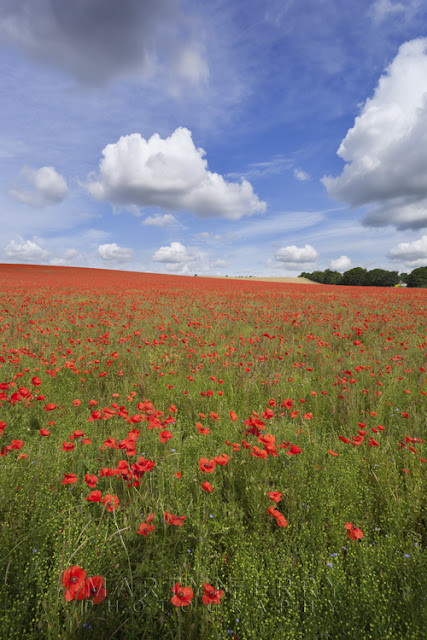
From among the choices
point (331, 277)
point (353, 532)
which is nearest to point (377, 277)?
point (331, 277)

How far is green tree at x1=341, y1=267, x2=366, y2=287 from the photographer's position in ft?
242

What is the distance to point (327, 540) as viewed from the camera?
184 cm

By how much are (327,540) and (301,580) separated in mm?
380

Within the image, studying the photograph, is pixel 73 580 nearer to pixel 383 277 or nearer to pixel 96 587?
pixel 96 587

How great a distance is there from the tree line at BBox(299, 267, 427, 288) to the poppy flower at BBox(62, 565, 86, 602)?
69806 millimetres

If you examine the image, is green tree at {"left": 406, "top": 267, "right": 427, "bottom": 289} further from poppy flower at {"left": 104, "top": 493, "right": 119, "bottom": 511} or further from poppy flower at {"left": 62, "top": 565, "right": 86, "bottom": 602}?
poppy flower at {"left": 62, "top": 565, "right": 86, "bottom": 602}

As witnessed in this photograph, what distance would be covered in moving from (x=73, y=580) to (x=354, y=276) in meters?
84.5

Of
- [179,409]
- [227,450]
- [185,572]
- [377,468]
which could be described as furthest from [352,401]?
[185,572]

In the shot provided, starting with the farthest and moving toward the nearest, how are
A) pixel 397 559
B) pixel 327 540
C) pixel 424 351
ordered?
1. pixel 424 351
2. pixel 327 540
3. pixel 397 559

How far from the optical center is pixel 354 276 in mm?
75125

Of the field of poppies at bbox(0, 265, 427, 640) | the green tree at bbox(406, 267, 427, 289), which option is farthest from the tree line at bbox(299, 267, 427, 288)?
the field of poppies at bbox(0, 265, 427, 640)

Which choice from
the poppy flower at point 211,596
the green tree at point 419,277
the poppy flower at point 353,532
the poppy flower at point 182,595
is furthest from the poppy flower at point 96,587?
the green tree at point 419,277

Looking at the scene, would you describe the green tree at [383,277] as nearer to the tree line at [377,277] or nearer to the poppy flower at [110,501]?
the tree line at [377,277]

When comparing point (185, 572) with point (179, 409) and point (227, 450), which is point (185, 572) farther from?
point (179, 409)
